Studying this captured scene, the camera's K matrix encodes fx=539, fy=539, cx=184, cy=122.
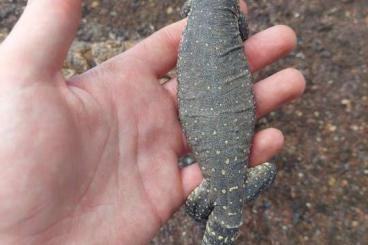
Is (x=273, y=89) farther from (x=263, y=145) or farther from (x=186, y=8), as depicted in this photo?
(x=186, y=8)

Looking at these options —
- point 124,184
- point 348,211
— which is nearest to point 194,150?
point 124,184

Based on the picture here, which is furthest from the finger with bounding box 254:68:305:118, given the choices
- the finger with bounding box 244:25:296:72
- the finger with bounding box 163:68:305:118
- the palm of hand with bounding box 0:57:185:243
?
the palm of hand with bounding box 0:57:185:243

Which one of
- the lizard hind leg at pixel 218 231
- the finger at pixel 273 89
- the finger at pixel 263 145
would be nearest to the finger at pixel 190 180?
the lizard hind leg at pixel 218 231

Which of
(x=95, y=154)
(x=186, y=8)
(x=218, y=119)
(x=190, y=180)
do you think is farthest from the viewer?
(x=186, y=8)

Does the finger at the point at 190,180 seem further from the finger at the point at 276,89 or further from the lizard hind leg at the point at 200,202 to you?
the finger at the point at 276,89

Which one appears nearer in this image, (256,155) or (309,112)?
(256,155)

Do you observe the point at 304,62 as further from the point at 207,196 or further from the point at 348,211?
the point at 207,196

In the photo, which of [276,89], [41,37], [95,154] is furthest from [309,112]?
[41,37]
